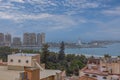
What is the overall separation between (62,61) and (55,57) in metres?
1.32

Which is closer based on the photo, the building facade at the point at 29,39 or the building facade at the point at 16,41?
the building facade at the point at 29,39

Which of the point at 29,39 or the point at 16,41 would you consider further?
the point at 16,41

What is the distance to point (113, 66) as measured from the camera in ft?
59.0

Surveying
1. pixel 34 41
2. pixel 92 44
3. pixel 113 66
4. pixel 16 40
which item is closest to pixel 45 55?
pixel 113 66

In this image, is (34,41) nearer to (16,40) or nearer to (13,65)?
(16,40)

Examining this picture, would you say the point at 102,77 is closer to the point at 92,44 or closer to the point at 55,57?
the point at 55,57

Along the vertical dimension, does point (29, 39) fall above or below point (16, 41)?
above

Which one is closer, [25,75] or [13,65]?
[25,75]

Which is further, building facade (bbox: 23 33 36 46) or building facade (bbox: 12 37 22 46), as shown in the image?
building facade (bbox: 12 37 22 46)

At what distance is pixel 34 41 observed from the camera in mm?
70125

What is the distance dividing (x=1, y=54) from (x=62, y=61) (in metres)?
8.66

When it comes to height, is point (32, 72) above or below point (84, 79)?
above

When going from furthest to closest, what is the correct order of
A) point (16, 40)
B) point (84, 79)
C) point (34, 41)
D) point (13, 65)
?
point (16, 40)
point (34, 41)
point (13, 65)
point (84, 79)

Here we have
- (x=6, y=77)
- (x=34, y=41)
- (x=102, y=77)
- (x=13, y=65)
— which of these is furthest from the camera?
(x=34, y=41)
